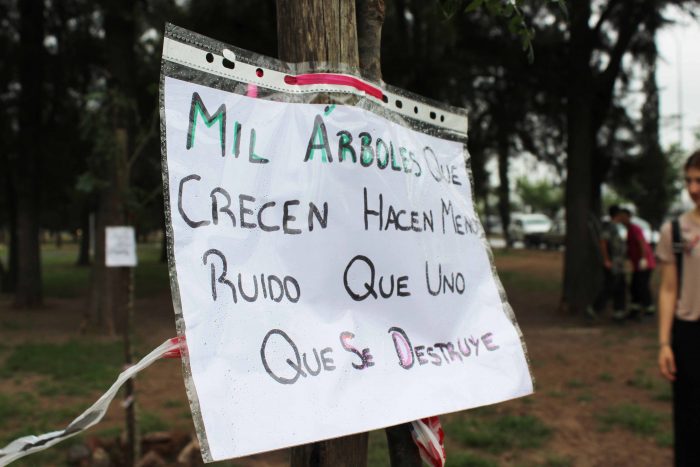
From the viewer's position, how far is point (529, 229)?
1384 inches

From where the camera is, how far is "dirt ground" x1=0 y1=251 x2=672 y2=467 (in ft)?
14.3

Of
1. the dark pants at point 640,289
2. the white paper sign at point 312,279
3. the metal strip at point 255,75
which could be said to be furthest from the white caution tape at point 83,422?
the dark pants at point 640,289

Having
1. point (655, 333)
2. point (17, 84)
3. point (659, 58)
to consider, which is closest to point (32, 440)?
point (655, 333)

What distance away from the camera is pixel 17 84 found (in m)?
15.2

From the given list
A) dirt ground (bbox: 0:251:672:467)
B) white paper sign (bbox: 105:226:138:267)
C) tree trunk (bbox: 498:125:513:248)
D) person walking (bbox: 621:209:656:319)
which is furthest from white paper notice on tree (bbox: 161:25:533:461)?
tree trunk (bbox: 498:125:513:248)

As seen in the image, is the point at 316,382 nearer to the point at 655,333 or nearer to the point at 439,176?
the point at 439,176

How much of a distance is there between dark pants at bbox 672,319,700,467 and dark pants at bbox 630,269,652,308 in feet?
24.4

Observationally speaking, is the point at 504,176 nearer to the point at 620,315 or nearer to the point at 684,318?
the point at 620,315

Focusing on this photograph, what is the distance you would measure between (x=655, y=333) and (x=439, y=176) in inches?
317

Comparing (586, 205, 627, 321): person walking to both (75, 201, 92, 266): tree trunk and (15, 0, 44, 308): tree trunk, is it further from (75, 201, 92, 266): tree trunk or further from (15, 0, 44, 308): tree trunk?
(75, 201, 92, 266): tree trunk

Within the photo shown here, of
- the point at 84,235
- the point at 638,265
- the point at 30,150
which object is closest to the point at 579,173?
the point at 638,265

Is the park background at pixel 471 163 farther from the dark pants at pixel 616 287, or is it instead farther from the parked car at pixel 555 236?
the parked car at pixel 555 236

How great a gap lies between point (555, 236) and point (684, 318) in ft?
101

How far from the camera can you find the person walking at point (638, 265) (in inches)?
373
